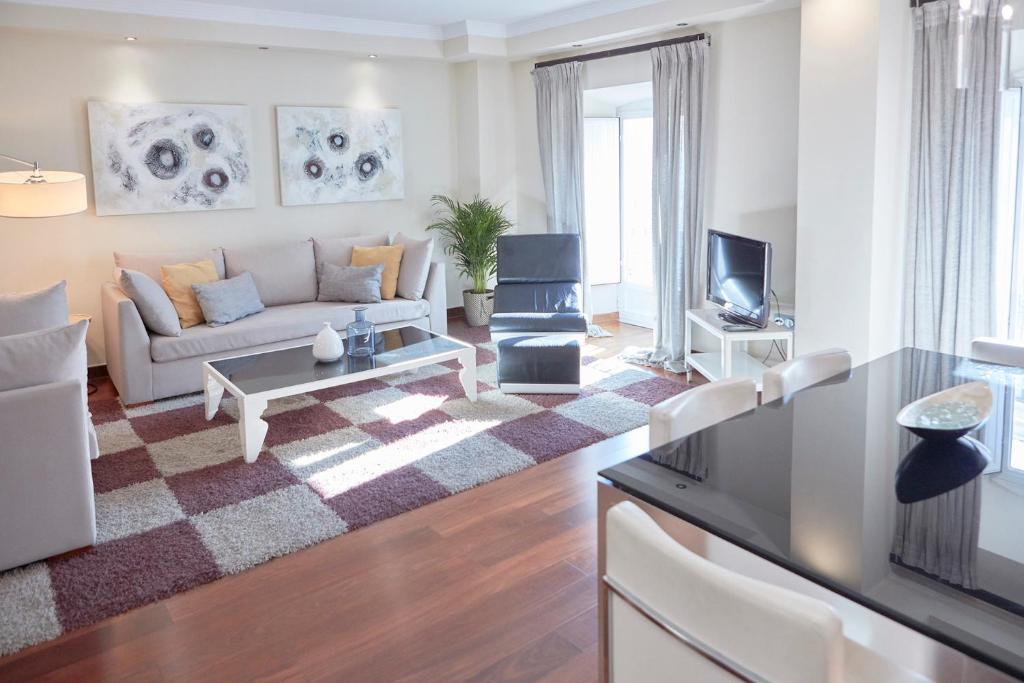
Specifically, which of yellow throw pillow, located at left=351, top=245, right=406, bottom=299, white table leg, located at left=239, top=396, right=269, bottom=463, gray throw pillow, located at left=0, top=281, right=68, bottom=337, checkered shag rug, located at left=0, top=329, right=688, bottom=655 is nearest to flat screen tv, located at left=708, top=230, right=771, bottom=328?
checkered shag rug, located at left=0, top=329, right=688, bottom=655

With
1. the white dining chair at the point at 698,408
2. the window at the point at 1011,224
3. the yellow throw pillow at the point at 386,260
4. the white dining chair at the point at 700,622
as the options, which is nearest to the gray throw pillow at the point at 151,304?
the yellow throw pillow at the point at 386,260

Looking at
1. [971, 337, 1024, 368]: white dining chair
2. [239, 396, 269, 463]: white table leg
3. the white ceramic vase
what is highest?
[971, 337, 1024, 368]: white dining chair

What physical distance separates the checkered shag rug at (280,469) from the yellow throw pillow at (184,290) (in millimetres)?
584

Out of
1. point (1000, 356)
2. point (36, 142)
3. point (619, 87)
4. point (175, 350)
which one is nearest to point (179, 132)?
point (36, 142)

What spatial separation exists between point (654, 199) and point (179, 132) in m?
3.58

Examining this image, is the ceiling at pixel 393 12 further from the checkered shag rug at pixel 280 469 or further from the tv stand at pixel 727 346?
the checkered shag rug at pixel 280 469

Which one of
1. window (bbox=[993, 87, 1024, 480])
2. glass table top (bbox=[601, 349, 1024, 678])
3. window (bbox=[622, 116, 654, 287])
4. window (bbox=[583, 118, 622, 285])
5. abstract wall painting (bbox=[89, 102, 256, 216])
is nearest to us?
glass table top (bbox=[601, 349, 1024, 678])

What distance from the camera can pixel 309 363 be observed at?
14.8ft

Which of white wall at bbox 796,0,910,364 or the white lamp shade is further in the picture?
the white lamp shade

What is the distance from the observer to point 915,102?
4160mm

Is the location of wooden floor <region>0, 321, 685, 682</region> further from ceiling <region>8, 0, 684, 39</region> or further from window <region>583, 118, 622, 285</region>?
window <region>583, 118, 622, 285</region>

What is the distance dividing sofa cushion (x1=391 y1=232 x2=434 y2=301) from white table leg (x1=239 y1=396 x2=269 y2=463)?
229 cm

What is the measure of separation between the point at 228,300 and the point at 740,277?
342cm

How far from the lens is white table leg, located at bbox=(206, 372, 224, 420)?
467cm
